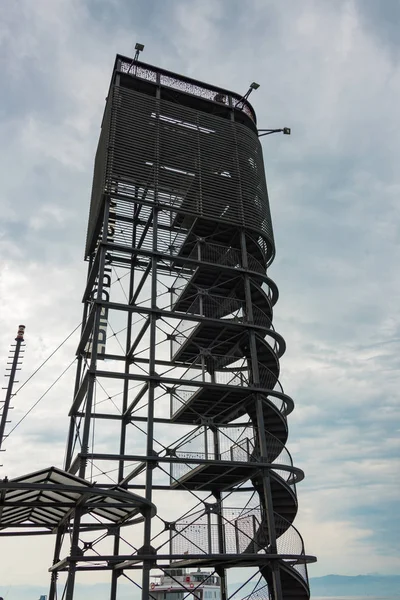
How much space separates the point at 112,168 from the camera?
25500 millimetres

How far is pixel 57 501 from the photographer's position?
1697 centimetres

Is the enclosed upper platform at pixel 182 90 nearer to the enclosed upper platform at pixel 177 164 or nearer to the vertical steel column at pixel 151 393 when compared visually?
the enclosed upper platform at pixel 177 164

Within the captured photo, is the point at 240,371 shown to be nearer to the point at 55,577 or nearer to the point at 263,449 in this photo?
the point at 263,449

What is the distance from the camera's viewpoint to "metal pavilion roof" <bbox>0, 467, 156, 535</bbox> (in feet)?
45.9

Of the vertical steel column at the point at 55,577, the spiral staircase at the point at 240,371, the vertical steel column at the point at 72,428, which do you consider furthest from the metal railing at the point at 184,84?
the vertical steel column at the point at 55,577

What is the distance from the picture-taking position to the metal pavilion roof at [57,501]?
1398 cm

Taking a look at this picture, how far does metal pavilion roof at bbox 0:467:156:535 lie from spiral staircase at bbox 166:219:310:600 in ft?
12.1

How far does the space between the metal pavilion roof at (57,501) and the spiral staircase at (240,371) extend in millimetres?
3696

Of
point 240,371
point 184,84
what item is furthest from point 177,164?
point 240,371

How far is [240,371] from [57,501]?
10.3 metres

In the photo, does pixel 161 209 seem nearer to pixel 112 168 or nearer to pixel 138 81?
pixel 112 168

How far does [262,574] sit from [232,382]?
792cm

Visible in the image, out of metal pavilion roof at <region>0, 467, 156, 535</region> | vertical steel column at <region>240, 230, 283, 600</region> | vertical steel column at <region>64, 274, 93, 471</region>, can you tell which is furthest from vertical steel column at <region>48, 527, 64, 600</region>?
vertical steel column at <region>240, 230, 283, 600</region>

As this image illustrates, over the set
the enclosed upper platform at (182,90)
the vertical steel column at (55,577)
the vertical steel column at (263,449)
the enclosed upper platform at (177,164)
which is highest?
the enclosed upper platform at (182,90)
